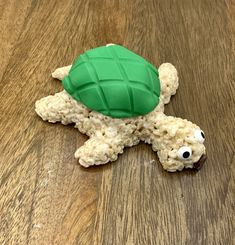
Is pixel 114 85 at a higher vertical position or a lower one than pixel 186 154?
higher

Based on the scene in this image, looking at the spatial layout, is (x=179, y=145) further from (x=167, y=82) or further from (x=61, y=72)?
(x=61, y=72)

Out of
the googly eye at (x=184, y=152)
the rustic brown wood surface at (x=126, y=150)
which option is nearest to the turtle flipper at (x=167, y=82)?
the rustic brown wood surface at (x=126, y=150)

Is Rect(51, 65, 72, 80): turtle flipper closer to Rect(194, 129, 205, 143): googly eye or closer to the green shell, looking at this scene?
the green shell

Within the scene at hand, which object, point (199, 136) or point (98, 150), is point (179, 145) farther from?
point (98, 150)

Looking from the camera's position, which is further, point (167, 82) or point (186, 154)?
point (167, 82)

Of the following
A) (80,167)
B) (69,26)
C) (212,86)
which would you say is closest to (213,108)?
(212,86)

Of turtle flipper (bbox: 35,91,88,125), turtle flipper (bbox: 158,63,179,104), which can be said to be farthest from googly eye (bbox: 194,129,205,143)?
turtle flipper (bbox: 35,91,88,125)

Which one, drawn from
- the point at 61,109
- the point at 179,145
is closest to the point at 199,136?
the point at 179,145
